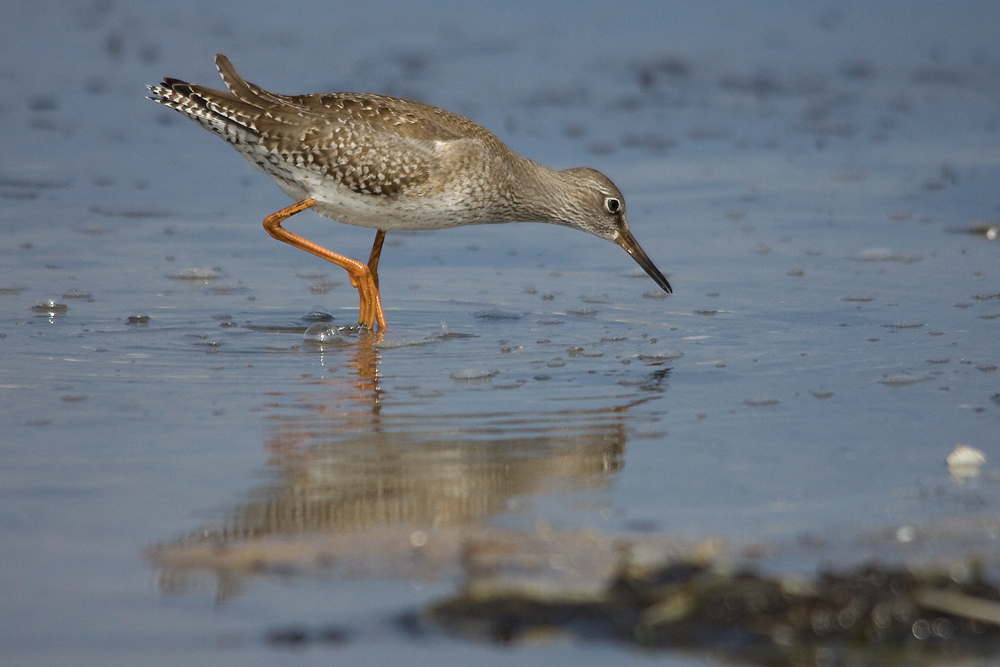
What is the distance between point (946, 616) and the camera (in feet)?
10.9

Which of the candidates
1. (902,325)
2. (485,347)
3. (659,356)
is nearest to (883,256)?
(902,325)

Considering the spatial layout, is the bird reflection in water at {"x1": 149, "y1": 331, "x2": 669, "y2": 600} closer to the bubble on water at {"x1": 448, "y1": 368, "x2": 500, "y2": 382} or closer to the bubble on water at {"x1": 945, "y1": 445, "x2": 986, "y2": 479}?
the bubble on water at {"x1": 448, "y1": 368, "x2": 500, "y2": 382}

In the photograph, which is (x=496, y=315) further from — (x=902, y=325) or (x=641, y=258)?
(x=902, y=325)

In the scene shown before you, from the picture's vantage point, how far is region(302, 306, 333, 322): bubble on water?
718 centimetres

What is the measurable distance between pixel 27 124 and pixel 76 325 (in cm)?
551

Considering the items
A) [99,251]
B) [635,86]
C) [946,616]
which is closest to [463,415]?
[946,616]

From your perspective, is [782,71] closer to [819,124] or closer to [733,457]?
[819,124]

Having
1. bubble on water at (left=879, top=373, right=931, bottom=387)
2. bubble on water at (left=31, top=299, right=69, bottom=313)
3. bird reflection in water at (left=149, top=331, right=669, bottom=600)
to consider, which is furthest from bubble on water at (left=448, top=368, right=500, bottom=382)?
bubble on water at (left=31, top=299, right=69, bottom=313)

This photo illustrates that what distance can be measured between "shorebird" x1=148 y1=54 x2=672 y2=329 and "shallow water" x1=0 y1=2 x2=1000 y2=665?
492mm

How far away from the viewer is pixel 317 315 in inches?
284

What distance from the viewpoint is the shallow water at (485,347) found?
3848 mm

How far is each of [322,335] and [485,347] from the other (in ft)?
3.14

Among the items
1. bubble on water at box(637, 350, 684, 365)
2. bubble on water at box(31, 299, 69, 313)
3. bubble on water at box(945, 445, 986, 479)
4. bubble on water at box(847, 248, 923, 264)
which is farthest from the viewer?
bubble on water at box(847, 248, 923, 264)

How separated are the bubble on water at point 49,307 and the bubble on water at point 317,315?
4.27ft
